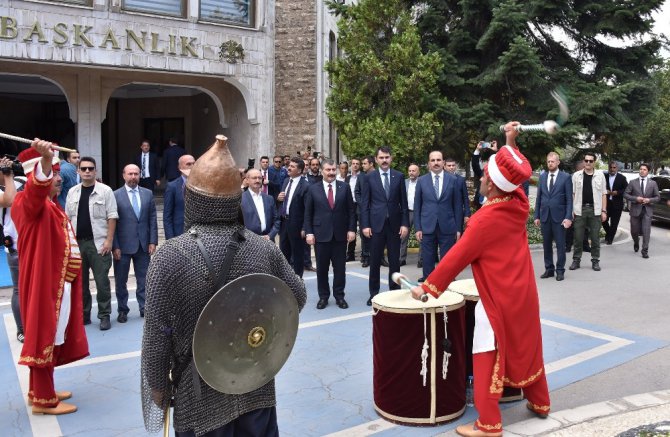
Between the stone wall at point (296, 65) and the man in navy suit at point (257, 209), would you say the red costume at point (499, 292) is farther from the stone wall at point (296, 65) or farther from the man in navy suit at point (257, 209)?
the stone wall at point (296, 65)

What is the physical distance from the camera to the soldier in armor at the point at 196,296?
277cm

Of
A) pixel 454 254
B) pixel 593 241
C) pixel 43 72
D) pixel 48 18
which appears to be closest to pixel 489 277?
pixel 454 254

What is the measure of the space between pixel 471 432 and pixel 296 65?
49.4 feet

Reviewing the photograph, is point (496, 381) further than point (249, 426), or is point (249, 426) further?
point (496, 381)

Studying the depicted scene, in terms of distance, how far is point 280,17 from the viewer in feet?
59.9

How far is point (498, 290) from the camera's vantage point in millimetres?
4523

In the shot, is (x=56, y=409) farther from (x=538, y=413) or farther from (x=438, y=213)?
(x=438, y=213)

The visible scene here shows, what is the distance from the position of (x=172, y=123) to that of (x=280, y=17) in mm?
5908

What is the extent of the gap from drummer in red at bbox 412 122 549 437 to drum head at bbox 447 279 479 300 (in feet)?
1.98

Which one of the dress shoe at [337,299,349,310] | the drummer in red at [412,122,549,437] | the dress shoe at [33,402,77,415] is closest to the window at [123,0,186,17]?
the dress shoe at [337,299,349,310]

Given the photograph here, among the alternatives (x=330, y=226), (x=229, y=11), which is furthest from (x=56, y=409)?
(x=229, y=11)

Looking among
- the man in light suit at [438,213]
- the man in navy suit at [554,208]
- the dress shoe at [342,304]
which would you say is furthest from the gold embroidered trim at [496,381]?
the man in navy suit at [554,208]

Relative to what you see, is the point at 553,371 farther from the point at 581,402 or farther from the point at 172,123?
the point at 172,123

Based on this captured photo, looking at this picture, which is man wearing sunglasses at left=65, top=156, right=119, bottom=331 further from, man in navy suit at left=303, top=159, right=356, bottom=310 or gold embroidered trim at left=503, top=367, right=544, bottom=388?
gold embroidered trim at left=503, top=367, right=544, bottom=388
